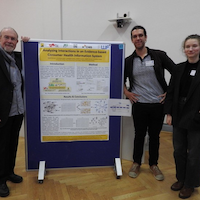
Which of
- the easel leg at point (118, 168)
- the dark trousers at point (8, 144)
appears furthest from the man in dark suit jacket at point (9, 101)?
the easel leg at point (118, 168)

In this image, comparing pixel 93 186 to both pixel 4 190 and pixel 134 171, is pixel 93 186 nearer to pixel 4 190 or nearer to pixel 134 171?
pixel 134 171

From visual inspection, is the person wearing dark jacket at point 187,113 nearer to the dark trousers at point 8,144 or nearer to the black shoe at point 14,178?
the dark trousers at point 8,144

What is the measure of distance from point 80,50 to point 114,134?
102 centimetres

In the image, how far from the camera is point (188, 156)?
69.1 inches

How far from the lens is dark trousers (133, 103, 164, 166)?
204cm

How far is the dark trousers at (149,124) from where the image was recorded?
2.04 meters

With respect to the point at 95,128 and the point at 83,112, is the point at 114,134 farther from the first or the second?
the point at 83,112

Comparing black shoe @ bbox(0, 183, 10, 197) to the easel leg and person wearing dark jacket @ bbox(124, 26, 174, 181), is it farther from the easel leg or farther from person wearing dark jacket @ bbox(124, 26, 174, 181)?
person wearing dark jacket @ bbox(124, 26, 174, 181)

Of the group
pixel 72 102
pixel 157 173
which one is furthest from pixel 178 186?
pixel 72 102

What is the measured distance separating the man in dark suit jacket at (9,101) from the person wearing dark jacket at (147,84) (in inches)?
45.2

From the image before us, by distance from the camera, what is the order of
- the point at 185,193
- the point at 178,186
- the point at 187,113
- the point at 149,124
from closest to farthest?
the point at 187,113 → the point at 185,193 → the point at 178,186 → the point at 149,124

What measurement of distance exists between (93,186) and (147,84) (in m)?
1.21

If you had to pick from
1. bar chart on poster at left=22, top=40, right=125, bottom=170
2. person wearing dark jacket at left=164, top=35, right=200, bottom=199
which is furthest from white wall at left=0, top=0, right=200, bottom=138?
person wearing dark jacket at left=164, top=35, right=200, bottom=199

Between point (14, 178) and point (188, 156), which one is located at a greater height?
point (188, 156)
